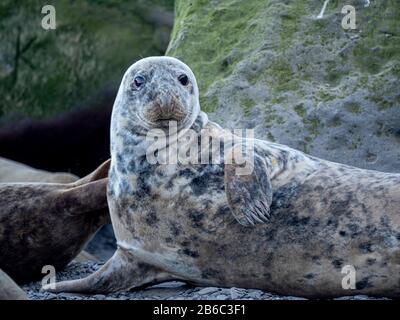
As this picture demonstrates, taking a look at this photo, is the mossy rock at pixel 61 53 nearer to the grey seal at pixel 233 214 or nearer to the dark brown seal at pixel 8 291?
the grey seal at pixel 233 214

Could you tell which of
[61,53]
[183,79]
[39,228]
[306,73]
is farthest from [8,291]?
[61,53]

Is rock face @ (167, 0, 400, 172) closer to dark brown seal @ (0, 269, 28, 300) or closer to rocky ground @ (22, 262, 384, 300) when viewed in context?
rocky ground @ (22, 262, 384, 300)

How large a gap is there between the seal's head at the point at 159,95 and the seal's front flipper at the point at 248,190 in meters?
0.45

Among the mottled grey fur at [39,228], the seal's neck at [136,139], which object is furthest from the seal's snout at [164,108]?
the mottled grey fur at [39,228]

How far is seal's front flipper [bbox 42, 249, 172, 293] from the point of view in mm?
5824

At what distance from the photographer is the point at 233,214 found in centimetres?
525

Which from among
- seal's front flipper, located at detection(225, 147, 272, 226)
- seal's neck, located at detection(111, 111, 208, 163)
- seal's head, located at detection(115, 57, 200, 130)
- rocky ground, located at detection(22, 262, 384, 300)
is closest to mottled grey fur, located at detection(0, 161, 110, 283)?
rocky ground, located at detection(22, 262, 384, 300)

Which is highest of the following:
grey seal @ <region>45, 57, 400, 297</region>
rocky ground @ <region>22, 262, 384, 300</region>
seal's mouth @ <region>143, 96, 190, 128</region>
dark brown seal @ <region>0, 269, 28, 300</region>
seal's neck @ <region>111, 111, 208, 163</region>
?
seal's mouth @ <region>143, 96, 190, 128</region>

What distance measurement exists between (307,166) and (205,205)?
646 millimetres

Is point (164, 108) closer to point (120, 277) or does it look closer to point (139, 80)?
point (139, 80)

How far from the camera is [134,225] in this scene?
565 centimetres

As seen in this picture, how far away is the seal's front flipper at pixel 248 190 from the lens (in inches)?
205

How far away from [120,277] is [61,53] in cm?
534
